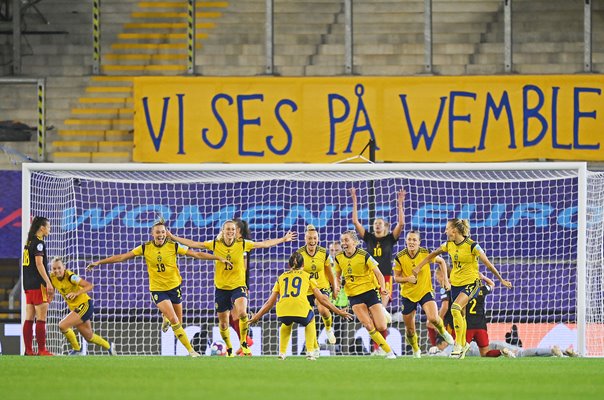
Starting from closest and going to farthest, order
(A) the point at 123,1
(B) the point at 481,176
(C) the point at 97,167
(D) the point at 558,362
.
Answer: (D) the point at 558,362 < (C) the point at 97,167 < (B) the point at 481,176 < (A) the point at 123,1

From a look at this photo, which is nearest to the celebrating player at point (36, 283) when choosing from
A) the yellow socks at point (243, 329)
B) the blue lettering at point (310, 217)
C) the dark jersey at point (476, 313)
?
the yellow socks at point (243, 329)

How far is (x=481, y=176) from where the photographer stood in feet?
69.8

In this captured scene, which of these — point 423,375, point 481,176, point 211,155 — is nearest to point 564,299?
point 481,176

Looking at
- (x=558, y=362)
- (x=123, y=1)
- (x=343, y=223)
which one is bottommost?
(x=558, y=362)

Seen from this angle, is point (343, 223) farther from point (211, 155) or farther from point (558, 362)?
point (558, 362)

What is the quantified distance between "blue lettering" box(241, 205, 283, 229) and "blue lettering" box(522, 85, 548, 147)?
417cm

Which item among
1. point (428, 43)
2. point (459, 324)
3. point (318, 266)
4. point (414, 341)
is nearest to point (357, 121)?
point (428, 43)

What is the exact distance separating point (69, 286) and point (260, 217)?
167 inches

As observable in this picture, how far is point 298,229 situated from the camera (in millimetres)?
21031

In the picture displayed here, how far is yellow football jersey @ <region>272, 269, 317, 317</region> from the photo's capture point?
15.4 meters

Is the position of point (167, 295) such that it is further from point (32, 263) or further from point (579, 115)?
point (579, 115)

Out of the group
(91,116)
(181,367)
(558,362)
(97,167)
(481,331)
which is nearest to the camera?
(181,367)

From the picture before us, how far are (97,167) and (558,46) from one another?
1059 cm

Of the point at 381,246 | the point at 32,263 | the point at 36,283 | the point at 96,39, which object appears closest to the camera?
the point at 32,263
